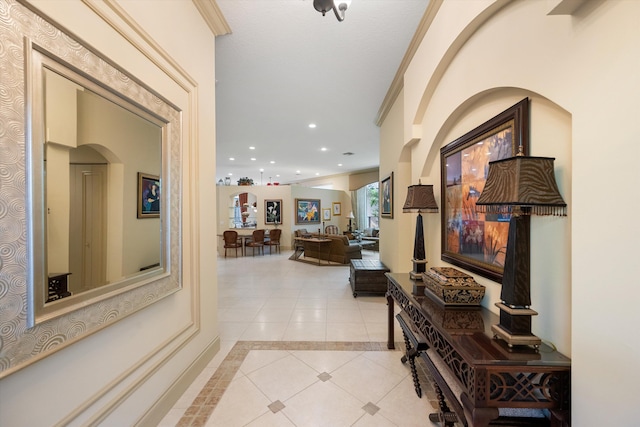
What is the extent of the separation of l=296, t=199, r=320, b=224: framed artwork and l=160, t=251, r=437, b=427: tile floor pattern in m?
6.08

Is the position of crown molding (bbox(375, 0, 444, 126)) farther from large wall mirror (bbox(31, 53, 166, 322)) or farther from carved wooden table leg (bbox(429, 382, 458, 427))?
carved wooden table leg (bbox(429, 382, 458, 427))

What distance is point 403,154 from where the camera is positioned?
11.2 feet

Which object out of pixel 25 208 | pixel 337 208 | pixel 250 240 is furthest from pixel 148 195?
pixel 337 208

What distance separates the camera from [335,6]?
5.32ft

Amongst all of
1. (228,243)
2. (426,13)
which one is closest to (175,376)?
(426,13)

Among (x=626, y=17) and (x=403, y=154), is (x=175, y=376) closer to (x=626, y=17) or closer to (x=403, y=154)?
(x=626, y=17)

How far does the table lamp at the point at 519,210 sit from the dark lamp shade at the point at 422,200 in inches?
40.1

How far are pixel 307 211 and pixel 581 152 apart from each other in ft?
30.7

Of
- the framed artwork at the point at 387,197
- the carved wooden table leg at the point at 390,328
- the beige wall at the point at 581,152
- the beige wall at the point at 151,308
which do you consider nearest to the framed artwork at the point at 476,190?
the beige wall at the point at 581,152

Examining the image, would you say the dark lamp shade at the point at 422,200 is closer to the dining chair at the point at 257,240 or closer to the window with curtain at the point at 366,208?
the dining chair at the point at 257,240

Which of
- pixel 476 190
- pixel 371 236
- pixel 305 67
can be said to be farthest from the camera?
pixel 371 236

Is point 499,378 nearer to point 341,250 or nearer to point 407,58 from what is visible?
point 407,58

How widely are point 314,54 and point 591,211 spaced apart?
2.88 metres

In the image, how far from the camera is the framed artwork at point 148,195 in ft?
4.89
